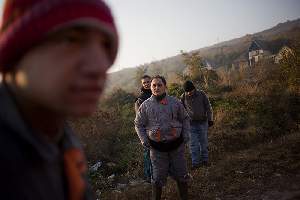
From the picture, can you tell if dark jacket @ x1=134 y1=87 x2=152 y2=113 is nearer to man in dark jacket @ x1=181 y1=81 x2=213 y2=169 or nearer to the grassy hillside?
man in dark jacket @ x1=181 y1=81 x2=213 y2=169

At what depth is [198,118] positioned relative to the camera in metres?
9.00

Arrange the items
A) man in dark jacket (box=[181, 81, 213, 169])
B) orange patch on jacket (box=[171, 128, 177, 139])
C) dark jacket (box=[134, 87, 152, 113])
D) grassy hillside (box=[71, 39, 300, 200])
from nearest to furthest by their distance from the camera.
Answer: orange patch on jacket (box=[171, 128, 177, 139]) → grassy hillside (box=[71, 39, 300, 200]) → dark jacket (box=[134, 87, 152, 113]) → man in dark jacket (box=[181, 81, 213, 169])

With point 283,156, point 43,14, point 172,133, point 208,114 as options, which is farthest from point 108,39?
point 283,156

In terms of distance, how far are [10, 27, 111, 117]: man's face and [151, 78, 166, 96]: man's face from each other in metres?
5.02

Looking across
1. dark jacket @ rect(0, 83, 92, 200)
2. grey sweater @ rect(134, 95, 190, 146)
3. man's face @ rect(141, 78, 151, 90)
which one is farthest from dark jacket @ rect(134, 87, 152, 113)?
dark jacket @ rect(0, 83, 92, 200)

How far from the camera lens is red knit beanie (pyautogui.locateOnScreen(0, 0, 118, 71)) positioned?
94 centimetres

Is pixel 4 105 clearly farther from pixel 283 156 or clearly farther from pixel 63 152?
pixel 283 156

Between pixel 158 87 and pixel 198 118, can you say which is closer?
pixel 158 87

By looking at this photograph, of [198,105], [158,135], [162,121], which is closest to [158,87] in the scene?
[162,121]

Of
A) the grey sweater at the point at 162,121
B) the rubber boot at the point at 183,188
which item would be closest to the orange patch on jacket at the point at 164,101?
the grey sweater at the point at 162,121

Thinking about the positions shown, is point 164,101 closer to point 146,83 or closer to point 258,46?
point 146,83

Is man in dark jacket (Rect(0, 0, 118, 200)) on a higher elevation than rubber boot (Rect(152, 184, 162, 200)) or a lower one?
higher

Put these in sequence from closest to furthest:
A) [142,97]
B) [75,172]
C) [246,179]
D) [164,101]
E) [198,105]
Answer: [75,172], [164,101], [142,97], [246,179], [198,105]

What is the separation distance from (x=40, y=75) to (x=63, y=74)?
0.06 metres
